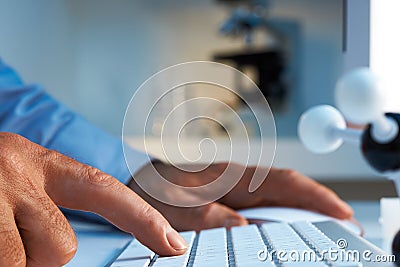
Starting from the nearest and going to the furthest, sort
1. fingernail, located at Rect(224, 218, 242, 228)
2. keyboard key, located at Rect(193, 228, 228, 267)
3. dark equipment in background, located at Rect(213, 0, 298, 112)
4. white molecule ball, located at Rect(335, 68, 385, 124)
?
white molecule ball, located at Rect(335, 68, 385, 124) < keyboard key, located at Rect(193, 228, 228, 267) < fingernail, located at Rect(224, 218, 242, 228) < dark equipment in background, located at Rect(213, 0, 298, 112)

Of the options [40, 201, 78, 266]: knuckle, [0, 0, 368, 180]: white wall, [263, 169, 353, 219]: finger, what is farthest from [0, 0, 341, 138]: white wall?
[40, 201, 78, 266]: knuckle

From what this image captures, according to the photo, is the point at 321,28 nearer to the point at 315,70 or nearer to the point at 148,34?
the point at 315,70

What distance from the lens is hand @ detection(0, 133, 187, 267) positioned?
24 cm

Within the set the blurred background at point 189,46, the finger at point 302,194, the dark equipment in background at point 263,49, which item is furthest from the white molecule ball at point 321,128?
the dark equipment in background at point 263,49

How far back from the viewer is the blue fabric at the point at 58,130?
55cm

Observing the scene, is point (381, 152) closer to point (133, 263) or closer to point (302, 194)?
point (133, 263)

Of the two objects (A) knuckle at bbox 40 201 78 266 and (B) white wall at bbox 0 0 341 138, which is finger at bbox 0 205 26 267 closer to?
(A) knuckle at bbox 40 201 78 266

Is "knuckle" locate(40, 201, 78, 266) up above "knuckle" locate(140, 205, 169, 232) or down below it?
above

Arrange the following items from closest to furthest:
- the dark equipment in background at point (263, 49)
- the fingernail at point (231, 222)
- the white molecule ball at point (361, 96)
Result: 1. the white molecule ball at point (361, 96)
2. the fingernail at point (231, 222)
3. the dark equipment in background at point (263, 49)

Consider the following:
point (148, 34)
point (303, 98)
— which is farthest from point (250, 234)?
point (148, 34)

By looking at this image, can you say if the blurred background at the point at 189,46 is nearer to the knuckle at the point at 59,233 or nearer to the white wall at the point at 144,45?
the white wall at the point at 144,45

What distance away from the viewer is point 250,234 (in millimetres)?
371

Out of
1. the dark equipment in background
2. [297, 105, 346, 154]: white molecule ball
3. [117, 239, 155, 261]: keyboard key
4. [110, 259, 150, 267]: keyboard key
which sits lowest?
the dark equipment in background

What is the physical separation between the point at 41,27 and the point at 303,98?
0.72 metres
